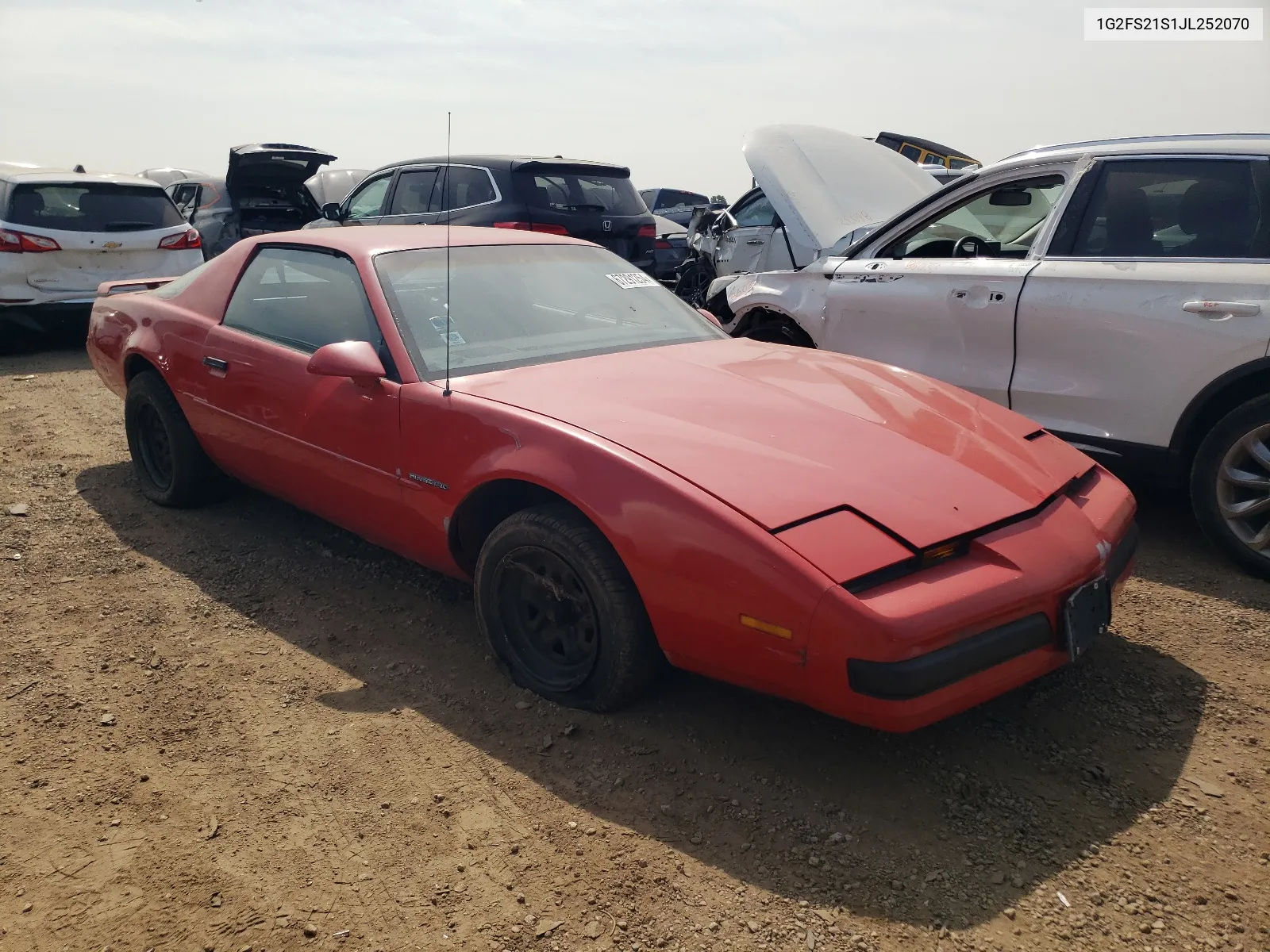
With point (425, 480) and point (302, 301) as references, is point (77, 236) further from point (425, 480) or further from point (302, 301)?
point (425, 480)

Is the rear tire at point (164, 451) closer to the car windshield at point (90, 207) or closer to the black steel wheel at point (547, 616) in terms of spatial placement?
the black steel wheel at point (547, 616)

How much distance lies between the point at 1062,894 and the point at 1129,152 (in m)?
3.21

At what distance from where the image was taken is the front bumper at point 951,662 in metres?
2.26

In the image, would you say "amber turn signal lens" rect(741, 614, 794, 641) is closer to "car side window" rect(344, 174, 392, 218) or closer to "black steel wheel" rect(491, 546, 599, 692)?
"black steel wheel" rect(491, 546, 599, 692)

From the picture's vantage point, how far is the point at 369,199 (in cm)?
956

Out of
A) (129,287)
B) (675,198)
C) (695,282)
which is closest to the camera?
(129,287)

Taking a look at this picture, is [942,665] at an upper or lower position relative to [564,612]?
upper

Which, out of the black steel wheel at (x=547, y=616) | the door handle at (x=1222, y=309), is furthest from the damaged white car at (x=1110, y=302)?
the black steel wheel at (x=547, y=616)

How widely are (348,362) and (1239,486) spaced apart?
10.5ft

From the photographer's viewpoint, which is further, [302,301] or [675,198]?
[675,198]

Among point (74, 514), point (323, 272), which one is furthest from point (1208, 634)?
point (74, 514)

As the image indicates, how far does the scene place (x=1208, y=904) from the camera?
6.95 ft

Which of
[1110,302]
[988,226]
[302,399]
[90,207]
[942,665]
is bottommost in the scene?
[942,665]

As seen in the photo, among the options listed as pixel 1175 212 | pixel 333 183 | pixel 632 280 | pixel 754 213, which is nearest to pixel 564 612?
pixel 632 280
